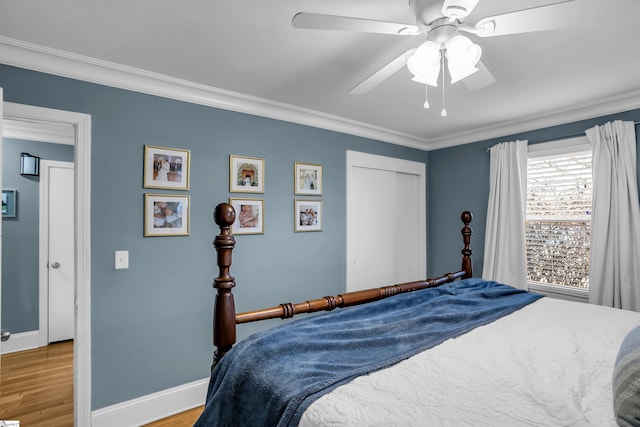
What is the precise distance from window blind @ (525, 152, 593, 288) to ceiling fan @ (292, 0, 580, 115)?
236 cm

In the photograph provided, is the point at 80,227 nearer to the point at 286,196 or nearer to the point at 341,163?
the point at 286,196

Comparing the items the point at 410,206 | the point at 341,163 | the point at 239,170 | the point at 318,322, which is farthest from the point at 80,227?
the point at 410,206

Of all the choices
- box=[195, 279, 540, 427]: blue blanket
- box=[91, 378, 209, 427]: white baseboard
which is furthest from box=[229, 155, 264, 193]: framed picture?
box=[91, 378, 209, 427]: white baseboard

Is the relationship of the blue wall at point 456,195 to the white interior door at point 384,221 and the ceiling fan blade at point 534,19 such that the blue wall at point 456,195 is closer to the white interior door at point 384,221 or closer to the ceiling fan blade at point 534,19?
the white interior door at point 384,221

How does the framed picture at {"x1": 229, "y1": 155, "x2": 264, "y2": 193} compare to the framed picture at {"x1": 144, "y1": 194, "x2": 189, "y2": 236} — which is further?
the framed picture at {"x1": 229, "y1": 155, "x2": 264, "y2": 193}

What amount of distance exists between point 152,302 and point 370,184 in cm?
245

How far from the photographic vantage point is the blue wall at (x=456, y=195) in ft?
12.1

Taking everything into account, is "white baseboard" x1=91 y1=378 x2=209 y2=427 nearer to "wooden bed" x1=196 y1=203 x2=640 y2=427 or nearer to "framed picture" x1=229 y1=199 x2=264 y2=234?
"framed picture" x1=229 y1=199 x2=264 y2=234

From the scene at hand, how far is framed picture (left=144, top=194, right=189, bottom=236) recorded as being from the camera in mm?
2352

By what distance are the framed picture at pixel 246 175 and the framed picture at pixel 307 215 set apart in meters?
0.42

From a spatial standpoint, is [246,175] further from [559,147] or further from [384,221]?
[559,147]

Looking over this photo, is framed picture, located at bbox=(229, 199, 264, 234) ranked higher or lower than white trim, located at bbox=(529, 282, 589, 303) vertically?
higher

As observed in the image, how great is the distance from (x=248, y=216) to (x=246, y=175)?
351 mm

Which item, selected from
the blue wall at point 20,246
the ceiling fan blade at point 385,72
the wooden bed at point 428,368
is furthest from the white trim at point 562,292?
the blue wall at point 20,246
